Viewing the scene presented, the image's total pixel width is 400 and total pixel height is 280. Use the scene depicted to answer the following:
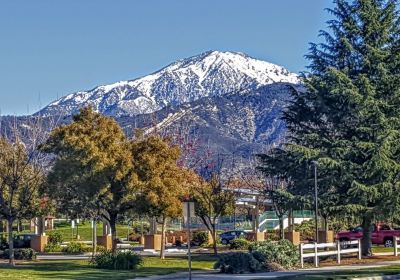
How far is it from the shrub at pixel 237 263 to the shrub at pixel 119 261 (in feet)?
12.7

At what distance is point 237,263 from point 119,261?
5434 mm

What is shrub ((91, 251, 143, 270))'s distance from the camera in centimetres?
3584

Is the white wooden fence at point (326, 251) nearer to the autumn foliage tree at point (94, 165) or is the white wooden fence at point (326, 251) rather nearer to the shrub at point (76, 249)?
the autumn foliage tree at point (94, 165)

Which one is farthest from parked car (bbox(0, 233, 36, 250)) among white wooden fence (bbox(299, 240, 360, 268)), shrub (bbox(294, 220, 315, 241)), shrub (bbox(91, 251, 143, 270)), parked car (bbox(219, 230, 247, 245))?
white wooden fence (bbox(299, 240, 360, 268))

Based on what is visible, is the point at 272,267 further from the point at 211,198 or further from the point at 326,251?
the point at 211,198

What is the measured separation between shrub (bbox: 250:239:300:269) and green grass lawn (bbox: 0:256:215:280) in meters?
3.05

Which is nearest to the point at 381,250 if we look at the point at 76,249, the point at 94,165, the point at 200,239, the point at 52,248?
the point at 200,239

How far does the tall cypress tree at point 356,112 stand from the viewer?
141 feet

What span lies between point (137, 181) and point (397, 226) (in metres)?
25.7

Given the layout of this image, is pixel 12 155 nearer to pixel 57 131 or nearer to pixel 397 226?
pixel 57 131

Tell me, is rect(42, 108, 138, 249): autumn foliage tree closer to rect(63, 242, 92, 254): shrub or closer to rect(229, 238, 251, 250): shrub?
rect(63, 242, 92, 254): shrub

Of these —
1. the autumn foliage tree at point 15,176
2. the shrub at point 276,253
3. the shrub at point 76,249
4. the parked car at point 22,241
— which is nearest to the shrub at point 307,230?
the shrub at point 76,249

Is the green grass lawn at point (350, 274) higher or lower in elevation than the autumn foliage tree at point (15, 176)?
lower

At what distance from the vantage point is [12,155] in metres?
40.0
